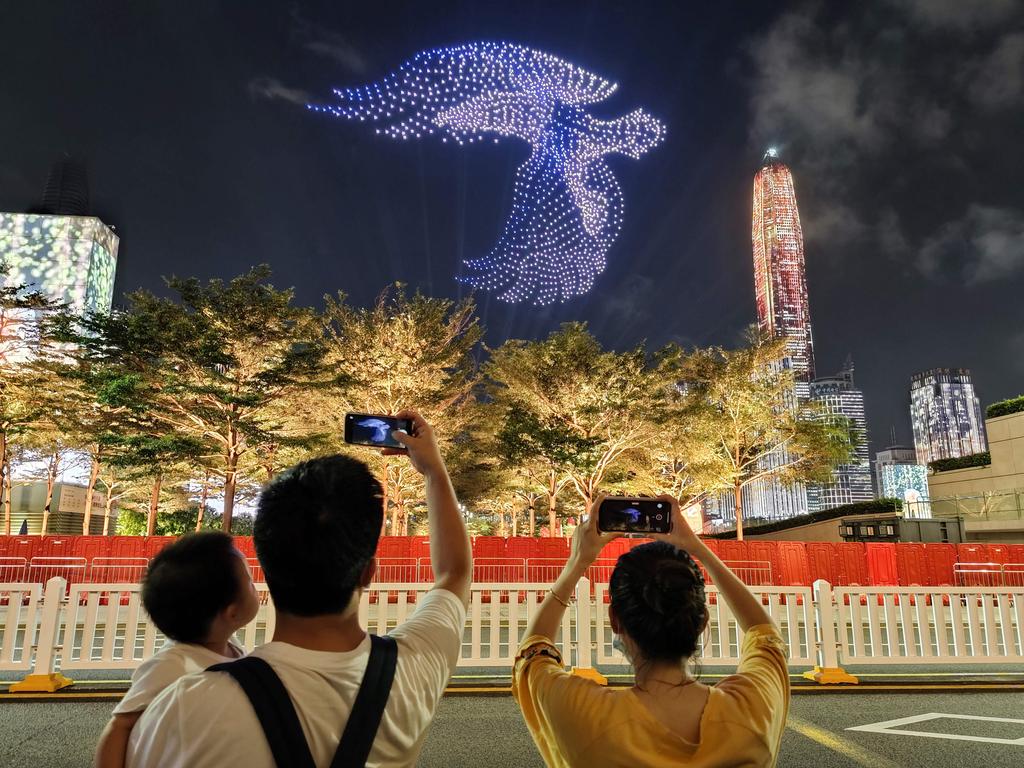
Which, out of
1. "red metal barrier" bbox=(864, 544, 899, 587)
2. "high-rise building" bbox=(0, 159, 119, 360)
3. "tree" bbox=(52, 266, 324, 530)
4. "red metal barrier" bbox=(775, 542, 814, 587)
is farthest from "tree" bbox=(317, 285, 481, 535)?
"high-rise building" bbox=(0, 159, 119, 360)

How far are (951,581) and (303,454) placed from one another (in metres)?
21.4

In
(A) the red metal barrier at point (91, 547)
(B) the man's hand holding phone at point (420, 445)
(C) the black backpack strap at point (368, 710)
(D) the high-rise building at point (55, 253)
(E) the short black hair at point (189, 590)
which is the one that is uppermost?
(D) the high-rise building at point (55, 253)

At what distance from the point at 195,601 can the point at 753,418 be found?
27.9 metres

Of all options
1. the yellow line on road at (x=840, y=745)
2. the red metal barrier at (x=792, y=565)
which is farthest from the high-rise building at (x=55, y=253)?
the yellow line on road at (x=840, y=745)

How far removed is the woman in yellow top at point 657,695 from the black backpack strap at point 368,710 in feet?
1.78

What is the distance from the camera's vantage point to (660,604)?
5.76ft

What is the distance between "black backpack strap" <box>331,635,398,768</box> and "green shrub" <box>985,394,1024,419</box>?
3514cm

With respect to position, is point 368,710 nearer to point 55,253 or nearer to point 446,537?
point 446,537

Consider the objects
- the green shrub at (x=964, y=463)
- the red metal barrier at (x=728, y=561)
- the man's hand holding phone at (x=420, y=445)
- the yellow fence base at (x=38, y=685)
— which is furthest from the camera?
the green shrub at (x=964, y=463)

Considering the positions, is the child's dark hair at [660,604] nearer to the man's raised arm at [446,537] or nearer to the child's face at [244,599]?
the man's raised arm at [446,537]

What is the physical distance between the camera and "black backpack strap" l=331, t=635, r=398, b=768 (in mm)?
1321

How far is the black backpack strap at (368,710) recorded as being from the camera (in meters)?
1.32

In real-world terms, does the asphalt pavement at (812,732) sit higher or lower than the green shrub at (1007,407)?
lower

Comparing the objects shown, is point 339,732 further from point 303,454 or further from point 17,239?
point 17,239
